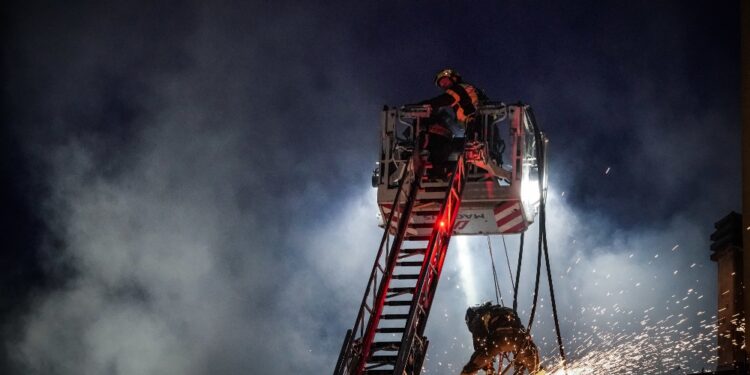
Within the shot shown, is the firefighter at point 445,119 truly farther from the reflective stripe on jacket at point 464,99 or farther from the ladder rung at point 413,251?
the ladder rung at point 413,251

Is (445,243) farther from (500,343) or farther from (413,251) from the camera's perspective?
(500,343)

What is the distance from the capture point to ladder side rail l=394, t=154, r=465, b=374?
960 cm

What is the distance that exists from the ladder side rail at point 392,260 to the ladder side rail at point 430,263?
0.36 meters

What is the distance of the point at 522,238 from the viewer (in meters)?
12.8

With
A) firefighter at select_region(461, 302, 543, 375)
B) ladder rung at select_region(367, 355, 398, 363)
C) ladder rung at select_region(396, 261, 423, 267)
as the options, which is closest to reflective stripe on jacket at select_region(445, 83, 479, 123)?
ladder rung at select_region(396, 261, 423, 267)

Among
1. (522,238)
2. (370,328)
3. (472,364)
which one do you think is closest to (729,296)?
(522,238)

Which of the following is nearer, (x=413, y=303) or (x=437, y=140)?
(x=413, y=303)

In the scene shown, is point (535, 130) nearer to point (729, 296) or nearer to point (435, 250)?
point (435, 250)

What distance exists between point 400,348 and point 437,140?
132 inches

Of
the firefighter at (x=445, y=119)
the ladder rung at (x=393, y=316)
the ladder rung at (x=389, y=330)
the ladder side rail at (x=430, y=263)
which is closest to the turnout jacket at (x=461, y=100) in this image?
the firefighter at (x=445, y=119)

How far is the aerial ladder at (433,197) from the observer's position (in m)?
10.3

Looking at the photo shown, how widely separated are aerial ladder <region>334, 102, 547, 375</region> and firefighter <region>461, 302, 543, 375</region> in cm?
66

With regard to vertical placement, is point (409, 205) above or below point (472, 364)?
above

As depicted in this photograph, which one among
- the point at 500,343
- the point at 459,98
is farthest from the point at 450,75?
the point at 500,343
